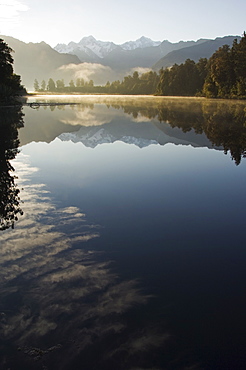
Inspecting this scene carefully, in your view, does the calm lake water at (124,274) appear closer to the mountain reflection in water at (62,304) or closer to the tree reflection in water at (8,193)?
the mountain reflection in water at (62,304)

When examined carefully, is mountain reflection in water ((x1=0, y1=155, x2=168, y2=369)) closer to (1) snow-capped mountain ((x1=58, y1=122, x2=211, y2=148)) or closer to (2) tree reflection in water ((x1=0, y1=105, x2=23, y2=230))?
(2) tree reflection in water ((x1=0, y1=105, x2=23, y2=230))

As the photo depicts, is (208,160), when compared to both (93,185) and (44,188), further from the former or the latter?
(44,188)

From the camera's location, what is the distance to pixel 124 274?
26.9 feet

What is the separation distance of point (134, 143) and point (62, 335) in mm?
26567

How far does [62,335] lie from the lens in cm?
607

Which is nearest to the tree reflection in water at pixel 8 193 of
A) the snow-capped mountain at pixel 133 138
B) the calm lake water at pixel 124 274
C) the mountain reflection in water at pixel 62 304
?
the calm lake water at pixel 124 274

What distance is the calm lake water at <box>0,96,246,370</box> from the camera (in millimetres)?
5758

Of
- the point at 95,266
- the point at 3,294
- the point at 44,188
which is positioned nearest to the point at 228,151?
the point at 44,188

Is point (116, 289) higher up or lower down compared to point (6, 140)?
lower down

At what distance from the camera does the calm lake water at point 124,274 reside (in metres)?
5.76

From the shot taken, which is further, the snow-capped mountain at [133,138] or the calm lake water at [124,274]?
the snow-capped mountain at [133,138]

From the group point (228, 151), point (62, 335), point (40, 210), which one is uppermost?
point (228, 151)

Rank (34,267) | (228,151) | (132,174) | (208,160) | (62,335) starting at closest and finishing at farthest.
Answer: (62,335) → (34,267) → (132,174) → (208,160) → (228,151)

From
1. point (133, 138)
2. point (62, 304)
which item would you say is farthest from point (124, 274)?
point (133, 138)
